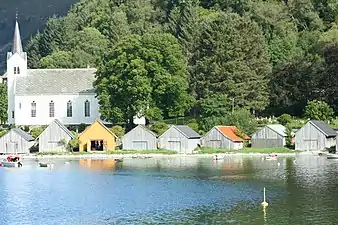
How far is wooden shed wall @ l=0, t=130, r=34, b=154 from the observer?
81000mm

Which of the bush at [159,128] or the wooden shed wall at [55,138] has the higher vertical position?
the bush at [159,128]

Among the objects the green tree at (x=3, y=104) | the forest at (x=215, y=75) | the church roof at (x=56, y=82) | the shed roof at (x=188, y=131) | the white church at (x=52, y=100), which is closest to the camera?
the shed roof at (x=188, y=131)

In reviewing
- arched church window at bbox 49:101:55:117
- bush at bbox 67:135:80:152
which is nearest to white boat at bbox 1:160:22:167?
bush at bbox 67:135:80:152

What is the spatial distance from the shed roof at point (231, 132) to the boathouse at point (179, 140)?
2.74 meters

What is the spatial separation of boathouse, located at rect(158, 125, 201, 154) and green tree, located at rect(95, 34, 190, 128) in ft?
16.5

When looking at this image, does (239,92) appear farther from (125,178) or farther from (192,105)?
(125,178)

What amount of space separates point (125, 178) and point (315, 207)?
1915cm

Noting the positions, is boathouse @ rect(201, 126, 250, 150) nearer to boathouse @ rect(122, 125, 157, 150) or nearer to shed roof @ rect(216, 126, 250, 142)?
shed roof @ rect(216, 126, 250, 142)

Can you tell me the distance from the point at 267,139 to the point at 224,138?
421cm

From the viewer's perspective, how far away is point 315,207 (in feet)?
136

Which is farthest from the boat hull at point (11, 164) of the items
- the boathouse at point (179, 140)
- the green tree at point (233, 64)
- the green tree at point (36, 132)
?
the green tree at point (233, 64)

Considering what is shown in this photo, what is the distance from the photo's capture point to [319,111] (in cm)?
8431

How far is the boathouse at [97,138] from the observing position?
7962cm

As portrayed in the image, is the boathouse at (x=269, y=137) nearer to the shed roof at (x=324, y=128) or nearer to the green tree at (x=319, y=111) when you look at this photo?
the shed roof at (x=324, y=128)
